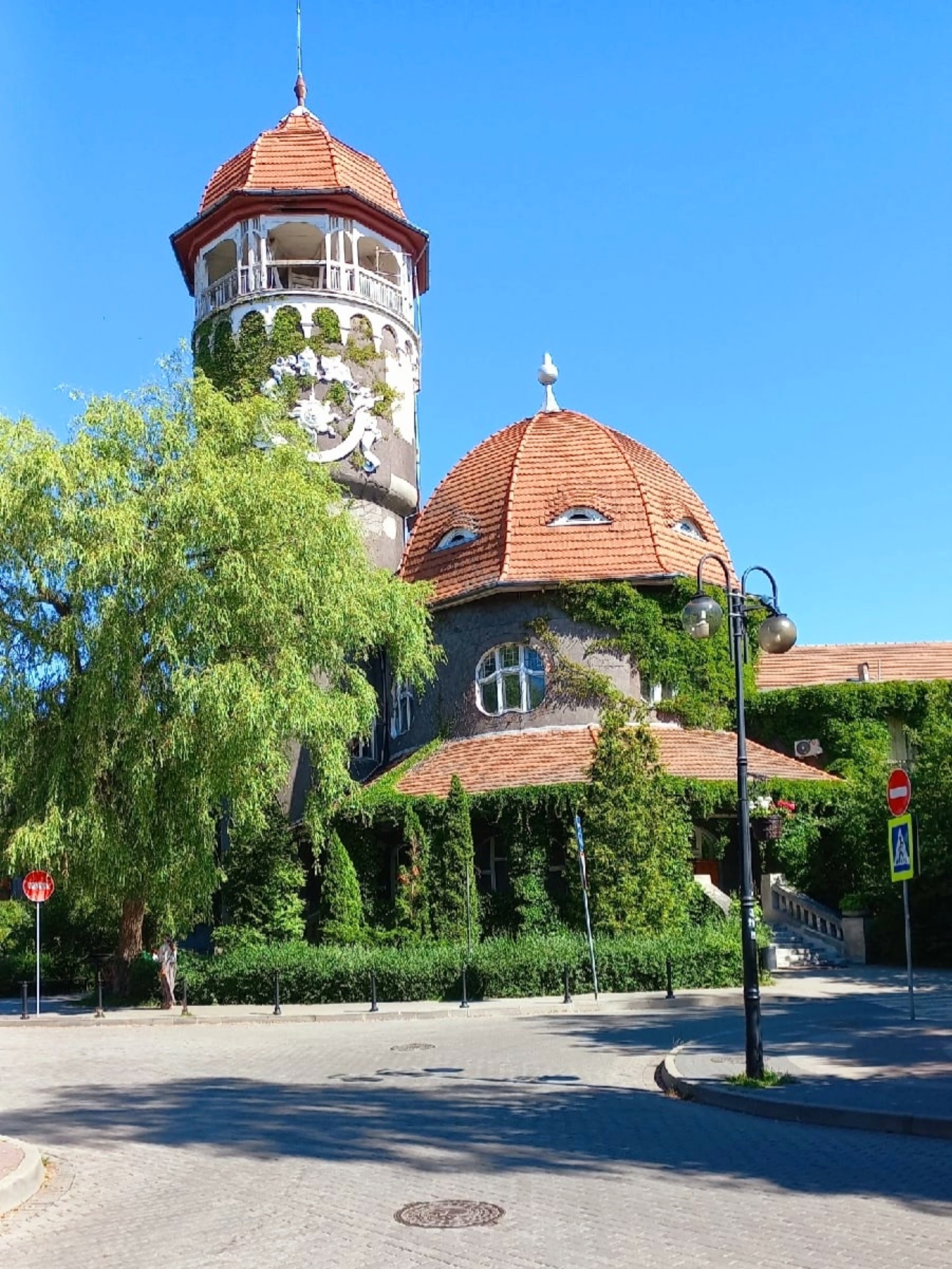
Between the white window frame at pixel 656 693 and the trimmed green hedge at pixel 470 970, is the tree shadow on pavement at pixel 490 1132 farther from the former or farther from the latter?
the white window frame at pixel 656 693

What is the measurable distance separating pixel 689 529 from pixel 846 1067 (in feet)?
72.6

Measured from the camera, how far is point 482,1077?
13922mm

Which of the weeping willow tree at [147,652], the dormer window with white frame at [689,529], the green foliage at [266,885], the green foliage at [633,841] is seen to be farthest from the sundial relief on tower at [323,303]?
the green foliage at [633,841]

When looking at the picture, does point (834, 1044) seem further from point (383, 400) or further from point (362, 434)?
point (383, 400)

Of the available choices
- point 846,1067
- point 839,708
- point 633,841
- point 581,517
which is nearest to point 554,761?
point 633,841

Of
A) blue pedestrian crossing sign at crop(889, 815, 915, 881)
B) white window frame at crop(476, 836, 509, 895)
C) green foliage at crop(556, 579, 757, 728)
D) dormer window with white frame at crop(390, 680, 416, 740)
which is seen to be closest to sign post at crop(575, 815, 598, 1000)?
white window frame at crop(476, 836, 509, 895)

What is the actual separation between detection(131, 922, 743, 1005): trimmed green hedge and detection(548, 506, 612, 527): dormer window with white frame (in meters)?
12.1

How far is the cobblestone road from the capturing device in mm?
6934

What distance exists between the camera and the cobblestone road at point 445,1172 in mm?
6934

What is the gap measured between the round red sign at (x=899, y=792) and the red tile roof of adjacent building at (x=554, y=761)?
974 cm

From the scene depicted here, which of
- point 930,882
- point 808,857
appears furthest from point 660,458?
point 930,882

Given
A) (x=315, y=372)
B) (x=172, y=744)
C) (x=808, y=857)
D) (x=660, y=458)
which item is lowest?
(x=808, y=857)

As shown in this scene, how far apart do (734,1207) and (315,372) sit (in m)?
30.6

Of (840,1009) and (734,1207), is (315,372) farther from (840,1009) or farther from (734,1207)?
(734,1207)
